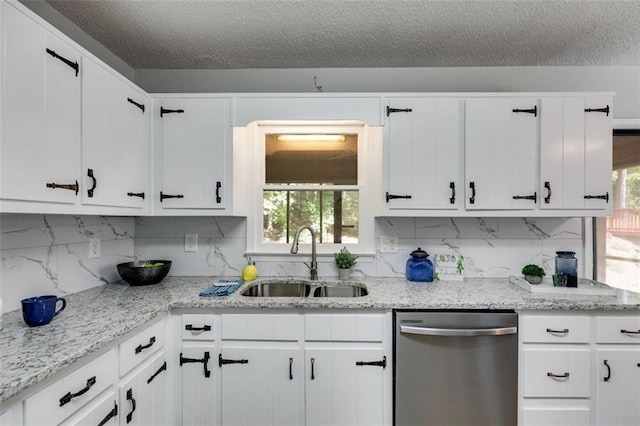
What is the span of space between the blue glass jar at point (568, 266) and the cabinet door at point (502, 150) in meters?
0.40

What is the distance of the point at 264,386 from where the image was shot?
66.2 inches

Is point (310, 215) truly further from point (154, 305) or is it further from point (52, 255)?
point (52, 255)

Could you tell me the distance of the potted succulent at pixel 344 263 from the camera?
2.18 metres

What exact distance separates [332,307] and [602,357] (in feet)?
5.03

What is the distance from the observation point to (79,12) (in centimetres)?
171

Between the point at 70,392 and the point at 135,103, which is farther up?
the point at 135,103

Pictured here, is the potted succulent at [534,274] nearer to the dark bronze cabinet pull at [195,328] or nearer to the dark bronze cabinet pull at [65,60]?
the dark bronze cabinet pull at [195,328]

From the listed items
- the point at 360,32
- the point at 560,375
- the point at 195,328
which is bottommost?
the point at 560,375

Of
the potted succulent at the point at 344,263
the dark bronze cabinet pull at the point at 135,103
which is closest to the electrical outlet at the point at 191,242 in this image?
the dark bronze cabinet pull at the point at 135,103

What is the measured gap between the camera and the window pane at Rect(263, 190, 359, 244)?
7.81ft

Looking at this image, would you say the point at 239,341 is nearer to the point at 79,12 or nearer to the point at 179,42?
the point at 179,42

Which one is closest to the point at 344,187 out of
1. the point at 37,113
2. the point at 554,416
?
the point at 37,113

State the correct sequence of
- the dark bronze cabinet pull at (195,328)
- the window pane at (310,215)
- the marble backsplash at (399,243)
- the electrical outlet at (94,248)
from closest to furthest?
1. the dark bronze cabinet pull at (195,328)
2. the electrical outlet at (94,248)
3. the marble backsplash at (399,243)
4. the window pane at (310,215)

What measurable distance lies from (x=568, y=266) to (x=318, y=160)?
73.9 inches
